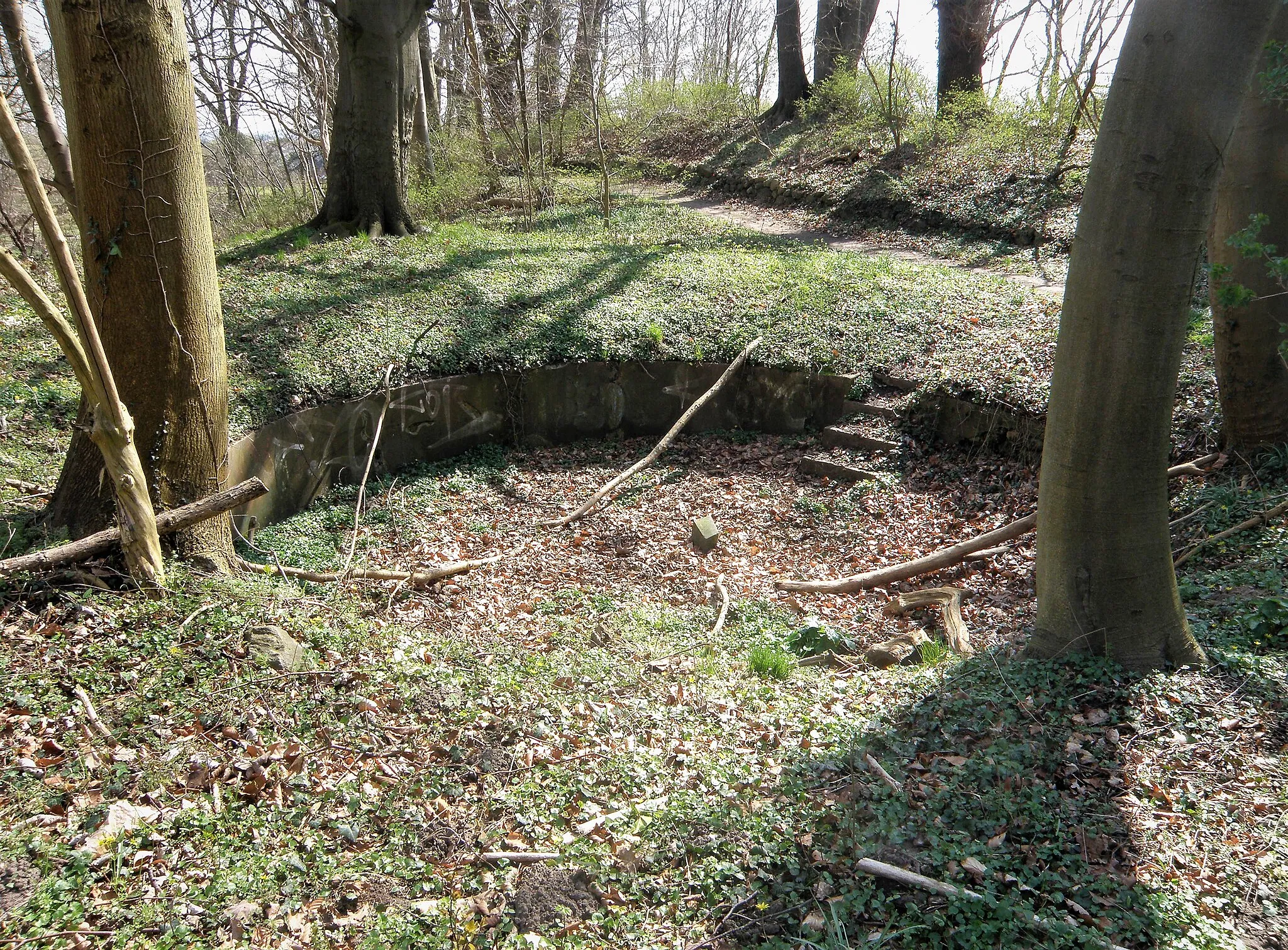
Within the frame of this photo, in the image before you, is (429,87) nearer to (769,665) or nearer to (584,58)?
(584,58)

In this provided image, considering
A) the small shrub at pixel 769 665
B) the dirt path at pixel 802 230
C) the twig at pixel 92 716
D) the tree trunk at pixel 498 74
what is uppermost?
the tree trunk at pixel 498 74

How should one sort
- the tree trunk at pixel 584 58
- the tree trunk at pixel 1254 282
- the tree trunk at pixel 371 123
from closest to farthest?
the tree trunk at pixel 1254 282, the tree trunk at pixel 371 123, the tree trunk at pixel 584 58

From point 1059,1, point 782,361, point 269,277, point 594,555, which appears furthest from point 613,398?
point 1059,1

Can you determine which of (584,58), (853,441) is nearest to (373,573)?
(853,441)

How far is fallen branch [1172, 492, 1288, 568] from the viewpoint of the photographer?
516 cm

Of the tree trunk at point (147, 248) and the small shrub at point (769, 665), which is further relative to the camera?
the small shrub at point (769, 665)

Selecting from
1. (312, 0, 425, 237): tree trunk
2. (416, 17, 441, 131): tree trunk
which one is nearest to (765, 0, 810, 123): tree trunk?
(416, 17, 441, 131): tree trunk

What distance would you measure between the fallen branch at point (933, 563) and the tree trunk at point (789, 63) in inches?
714

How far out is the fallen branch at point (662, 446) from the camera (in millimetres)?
7766

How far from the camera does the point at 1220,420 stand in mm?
6160

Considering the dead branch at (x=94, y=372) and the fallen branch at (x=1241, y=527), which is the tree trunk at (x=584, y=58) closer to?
the dead branch at (x=94, y=372)

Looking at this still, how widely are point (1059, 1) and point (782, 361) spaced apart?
1027cm

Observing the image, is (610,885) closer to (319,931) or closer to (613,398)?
(319,931)

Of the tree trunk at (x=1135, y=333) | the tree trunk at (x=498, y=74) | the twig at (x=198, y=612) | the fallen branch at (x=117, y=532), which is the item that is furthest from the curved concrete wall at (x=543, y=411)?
the tree trunk at (x=498, y=74)
